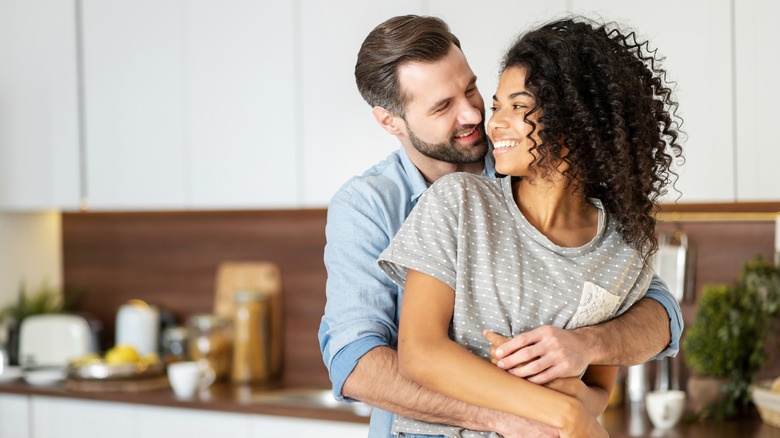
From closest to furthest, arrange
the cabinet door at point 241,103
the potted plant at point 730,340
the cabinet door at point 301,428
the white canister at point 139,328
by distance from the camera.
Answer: the potted plant at point 730,340 < the cabinet door at point 301,428 < the cabinet door at point 241,103 < the white canister at point 139,328

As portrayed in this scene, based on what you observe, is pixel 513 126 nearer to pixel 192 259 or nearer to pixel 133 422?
pixel 133 422

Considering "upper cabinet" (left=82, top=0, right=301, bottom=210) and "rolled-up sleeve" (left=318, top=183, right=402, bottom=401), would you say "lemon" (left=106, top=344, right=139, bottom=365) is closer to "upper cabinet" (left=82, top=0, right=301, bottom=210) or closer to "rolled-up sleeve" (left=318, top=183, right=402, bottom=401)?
"upper cabinet" (left=82, top=0, right=301, bottom=210)

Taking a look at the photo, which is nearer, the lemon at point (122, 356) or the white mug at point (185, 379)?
the white mug at point (185, 379)

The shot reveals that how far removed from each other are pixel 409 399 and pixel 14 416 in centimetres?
248

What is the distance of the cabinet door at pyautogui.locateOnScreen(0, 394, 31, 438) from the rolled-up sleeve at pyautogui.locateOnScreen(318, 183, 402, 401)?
2.21m

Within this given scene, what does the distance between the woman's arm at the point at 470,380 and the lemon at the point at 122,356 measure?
86.7 inches

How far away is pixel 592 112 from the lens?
1229 mm

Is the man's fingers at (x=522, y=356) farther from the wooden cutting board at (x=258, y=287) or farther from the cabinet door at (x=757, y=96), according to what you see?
the wooden cutting board at (x=258, y=287)

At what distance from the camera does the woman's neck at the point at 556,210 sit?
4.21ft

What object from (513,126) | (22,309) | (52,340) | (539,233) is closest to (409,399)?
(539,233)

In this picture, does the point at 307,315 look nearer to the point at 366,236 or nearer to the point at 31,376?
the point at 31,376

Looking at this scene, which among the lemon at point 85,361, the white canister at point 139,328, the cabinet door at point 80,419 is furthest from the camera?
the white canister at point 139,328

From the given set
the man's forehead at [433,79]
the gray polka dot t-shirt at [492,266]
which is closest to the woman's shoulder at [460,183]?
the gray polka dot t-shirt at [492,266]

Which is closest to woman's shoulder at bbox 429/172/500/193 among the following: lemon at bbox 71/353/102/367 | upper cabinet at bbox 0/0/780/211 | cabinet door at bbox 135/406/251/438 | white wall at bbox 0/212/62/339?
upper cabinet at bbox 0/0/780/211
